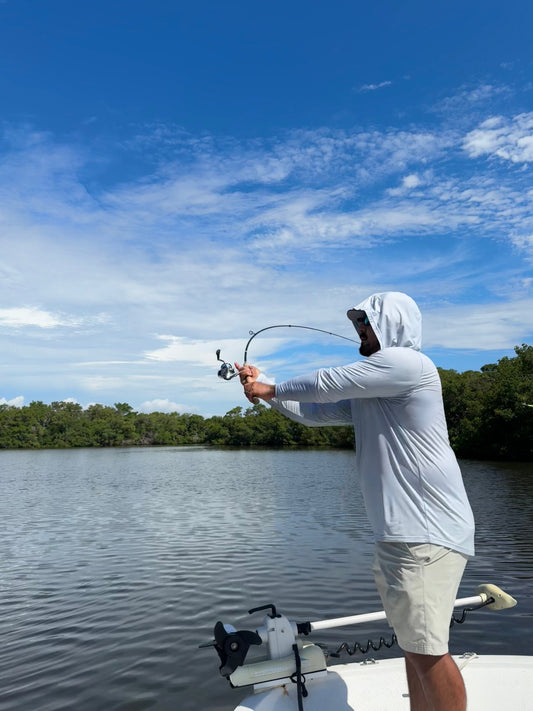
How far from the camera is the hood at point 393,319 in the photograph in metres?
2.80

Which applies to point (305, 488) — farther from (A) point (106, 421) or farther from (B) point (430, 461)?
(A) point (106, 421)

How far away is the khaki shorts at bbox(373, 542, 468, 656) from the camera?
2.54m

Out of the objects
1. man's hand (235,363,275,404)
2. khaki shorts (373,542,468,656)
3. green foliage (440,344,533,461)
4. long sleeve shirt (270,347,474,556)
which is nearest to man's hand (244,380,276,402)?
man's hand (235,363,275,404)

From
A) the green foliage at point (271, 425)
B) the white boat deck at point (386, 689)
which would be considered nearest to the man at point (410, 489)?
the white boat deck at point (386, 689)

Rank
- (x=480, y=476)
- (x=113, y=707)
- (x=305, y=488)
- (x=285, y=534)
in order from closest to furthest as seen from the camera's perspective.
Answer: (x=113, y=707) < (x=285, y=534) < (x=305, y=488) < (x=480, y=476)

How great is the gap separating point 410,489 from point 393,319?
0.80 meters

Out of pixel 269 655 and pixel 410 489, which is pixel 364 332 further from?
pixel 269 655

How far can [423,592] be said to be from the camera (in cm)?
254

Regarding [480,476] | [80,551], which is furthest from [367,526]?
[480,476]

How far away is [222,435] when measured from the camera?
134 metres

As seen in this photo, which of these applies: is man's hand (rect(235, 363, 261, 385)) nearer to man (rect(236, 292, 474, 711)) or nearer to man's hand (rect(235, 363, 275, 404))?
man's hand (rect(235, 363, 275, 404))

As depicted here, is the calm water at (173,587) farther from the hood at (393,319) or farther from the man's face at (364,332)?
the hood at (393,319)

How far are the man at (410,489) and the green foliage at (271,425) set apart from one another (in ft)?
111

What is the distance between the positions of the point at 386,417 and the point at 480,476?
34.4 m
